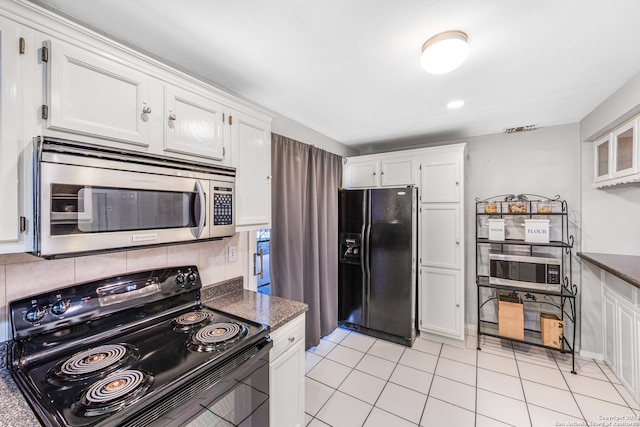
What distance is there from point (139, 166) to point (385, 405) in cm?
230

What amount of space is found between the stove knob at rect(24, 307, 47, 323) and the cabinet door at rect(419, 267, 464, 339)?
3.03m

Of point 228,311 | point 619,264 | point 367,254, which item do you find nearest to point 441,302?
point 367,254

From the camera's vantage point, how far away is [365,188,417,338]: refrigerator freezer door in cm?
287

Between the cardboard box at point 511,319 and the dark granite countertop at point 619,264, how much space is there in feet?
2.45

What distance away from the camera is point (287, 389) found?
156 centimetres

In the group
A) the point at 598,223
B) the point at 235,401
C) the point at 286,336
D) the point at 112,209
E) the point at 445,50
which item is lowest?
the point at 235,401

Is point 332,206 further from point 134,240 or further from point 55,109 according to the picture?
point 55,109

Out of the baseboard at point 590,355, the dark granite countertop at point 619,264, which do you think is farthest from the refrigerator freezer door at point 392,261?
the baseboard at point 590,355

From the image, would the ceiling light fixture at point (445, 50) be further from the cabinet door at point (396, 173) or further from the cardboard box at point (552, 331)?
the cardboard box at point (552, 331)

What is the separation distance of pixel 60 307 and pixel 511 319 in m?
3.49

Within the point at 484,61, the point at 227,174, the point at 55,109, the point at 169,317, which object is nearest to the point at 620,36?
the point at 484,61

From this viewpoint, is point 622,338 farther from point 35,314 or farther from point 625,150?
point 35,314

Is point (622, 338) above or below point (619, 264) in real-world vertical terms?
below

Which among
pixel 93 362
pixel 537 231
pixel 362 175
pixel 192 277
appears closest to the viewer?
pixel 93 362
